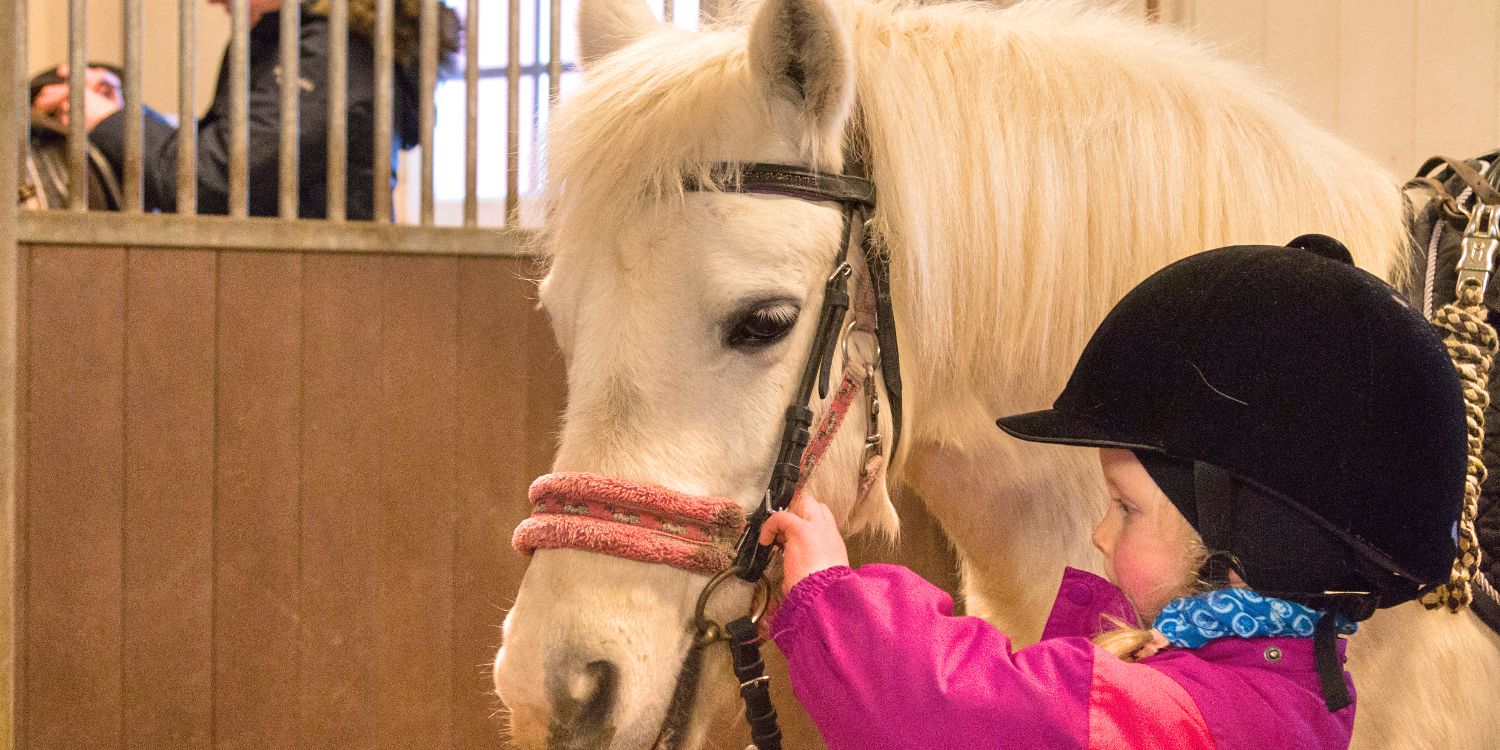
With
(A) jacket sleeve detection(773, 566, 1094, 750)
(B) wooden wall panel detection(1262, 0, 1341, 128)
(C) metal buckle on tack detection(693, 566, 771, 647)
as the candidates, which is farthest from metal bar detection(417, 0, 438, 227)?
(B) wooden wall panel detection(1262, 0, 1341, 128)

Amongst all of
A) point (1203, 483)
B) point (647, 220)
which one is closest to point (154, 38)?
point (647, 220)

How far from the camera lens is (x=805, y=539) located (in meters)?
0.90

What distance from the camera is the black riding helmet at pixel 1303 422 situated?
731 mm

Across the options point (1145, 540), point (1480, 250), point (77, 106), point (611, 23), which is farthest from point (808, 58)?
point (77, 106)

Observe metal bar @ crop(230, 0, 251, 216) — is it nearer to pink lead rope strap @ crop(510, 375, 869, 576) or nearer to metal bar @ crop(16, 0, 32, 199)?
metal bar @ crop(16, 0, 32, 199)

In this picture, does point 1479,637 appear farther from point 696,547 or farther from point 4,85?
point 4,85

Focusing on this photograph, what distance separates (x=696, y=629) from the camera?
3.14 feet

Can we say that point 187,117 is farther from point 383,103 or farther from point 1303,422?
point 1303,422

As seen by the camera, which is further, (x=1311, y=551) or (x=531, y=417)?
(x=531, y=417)

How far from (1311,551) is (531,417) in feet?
4.83

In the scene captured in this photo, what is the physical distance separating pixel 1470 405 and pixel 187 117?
5.60ft

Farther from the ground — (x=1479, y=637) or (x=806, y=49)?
(x=806, y=49)

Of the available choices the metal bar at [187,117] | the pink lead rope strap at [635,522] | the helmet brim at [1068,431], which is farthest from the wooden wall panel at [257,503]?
the helmet brim at [1068,431]

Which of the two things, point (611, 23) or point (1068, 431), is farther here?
point (611, 23)
